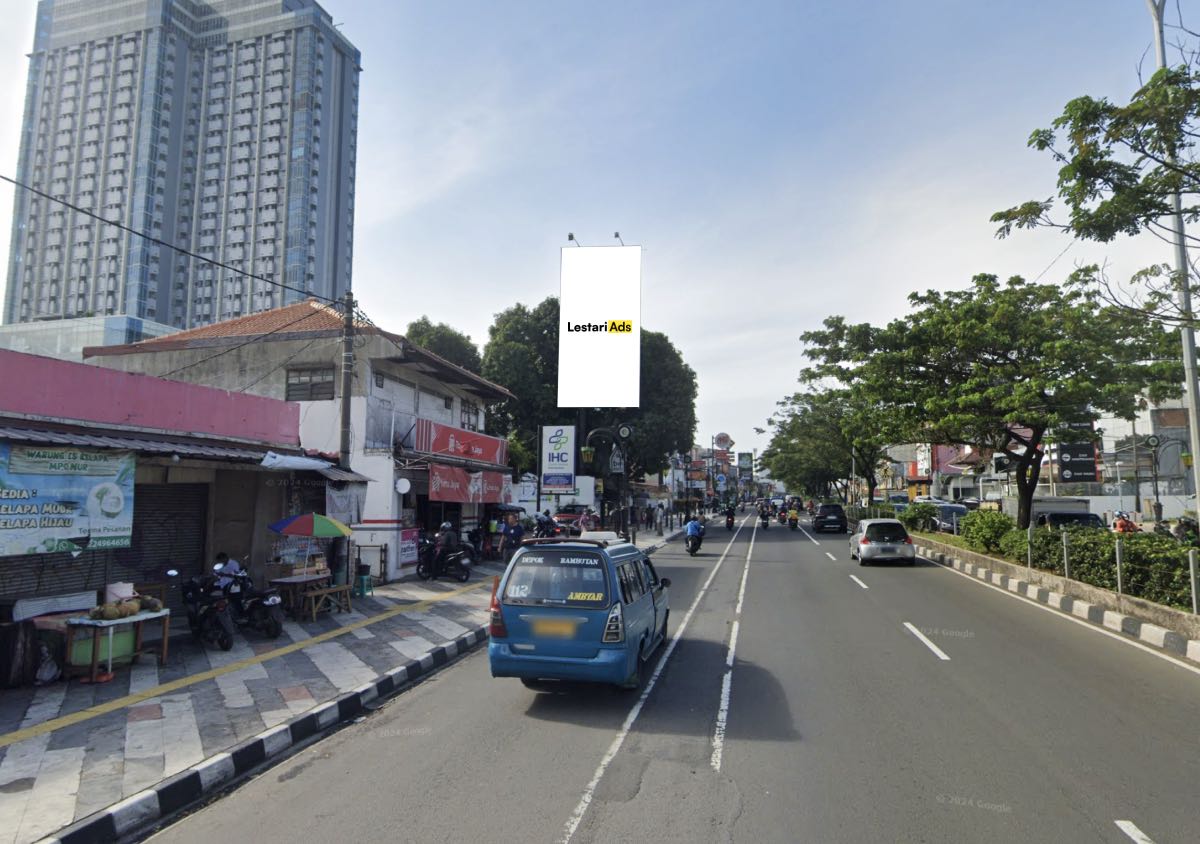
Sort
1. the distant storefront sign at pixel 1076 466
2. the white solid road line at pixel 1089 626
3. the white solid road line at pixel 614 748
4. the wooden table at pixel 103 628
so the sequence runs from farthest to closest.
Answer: the distant storefront sign at pixel 1076 466, the white solid road line at pixel 1089 626, the wooden table at pixel 103 628, the white solid road line at pixel 614 748

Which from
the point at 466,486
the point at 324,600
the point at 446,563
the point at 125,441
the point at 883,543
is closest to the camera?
the point at 125,441

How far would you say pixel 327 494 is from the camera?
16.5m

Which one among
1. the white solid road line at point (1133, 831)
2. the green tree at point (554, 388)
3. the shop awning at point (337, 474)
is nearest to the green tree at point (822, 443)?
the green tree at point (554, 388)

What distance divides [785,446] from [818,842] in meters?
53.7

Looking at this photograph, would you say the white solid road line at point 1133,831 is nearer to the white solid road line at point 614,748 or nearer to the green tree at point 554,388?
the white solid road line at point 614,748

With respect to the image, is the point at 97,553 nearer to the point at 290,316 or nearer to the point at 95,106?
the point at 290,316

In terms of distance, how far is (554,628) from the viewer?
7.09 meters

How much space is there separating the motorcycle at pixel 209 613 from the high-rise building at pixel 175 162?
80868mm

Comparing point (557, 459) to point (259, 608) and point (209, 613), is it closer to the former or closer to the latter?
point (259, 608)

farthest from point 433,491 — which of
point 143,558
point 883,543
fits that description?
point 883,543

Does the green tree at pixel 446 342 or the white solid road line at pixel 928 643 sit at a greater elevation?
the green tree at pixel 446 342

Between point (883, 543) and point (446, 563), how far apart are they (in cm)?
1296

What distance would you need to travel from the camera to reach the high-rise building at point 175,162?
82750 millimetres

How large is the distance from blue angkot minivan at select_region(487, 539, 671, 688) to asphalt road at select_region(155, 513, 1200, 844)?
0.45 metres
